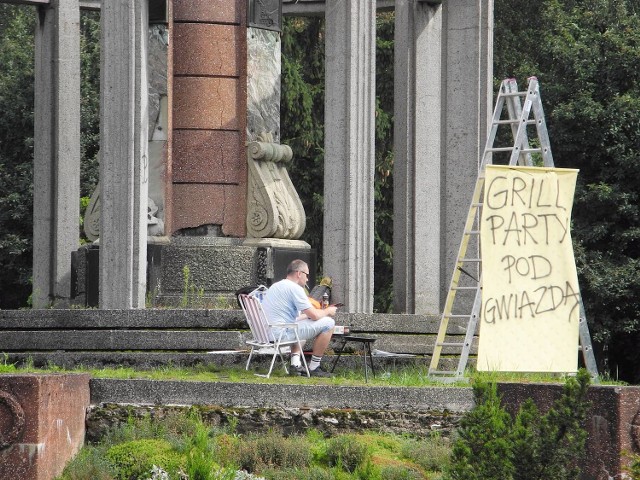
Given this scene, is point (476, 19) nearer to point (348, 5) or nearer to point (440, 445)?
point (348, 5)

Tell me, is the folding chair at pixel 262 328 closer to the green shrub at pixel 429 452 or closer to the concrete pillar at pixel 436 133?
the green shrub at pixel 429 452

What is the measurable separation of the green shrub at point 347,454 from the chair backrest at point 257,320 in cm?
296

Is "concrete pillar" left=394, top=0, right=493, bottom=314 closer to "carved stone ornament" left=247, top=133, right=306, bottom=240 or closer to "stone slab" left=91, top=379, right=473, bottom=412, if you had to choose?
"carved stone ornament" left=247, top=133, right=306, bottom=240

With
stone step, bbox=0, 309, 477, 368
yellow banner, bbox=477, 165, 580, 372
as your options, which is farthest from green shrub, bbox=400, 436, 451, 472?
stone step, bbox=0, 309, 477, 368

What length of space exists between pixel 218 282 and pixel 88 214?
2294mm

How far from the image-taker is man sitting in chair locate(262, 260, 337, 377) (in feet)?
45.6

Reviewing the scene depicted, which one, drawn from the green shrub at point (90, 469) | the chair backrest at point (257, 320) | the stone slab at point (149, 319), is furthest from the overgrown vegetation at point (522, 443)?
the stone slab at point (149, 319)

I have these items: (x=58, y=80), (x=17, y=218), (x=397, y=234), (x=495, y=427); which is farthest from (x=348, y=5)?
(x=17, y=218)

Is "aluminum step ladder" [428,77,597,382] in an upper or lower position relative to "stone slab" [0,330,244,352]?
upper

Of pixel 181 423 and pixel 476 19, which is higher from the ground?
pixel 476 19

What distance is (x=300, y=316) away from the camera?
14.1 meters

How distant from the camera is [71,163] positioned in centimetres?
2041

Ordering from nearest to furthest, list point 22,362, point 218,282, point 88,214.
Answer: point 22,362, point 218,282, point 88,214

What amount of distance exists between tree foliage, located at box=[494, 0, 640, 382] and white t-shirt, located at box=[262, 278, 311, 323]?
12.9 m
